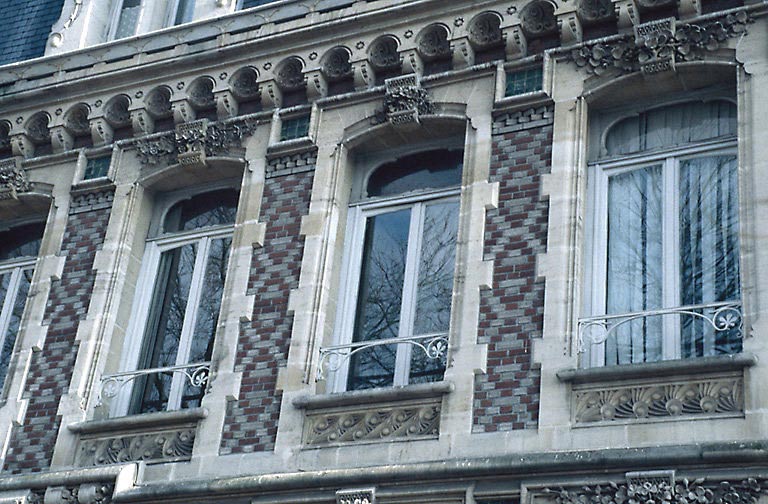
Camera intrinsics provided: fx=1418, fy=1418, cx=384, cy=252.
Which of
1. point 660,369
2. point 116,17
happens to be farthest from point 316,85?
point 660,369

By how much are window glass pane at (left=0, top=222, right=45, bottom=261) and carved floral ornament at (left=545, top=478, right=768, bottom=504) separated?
25.0ft

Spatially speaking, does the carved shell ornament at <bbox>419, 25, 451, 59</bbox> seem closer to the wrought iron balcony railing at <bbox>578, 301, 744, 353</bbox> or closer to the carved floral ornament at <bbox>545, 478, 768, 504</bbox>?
the wrought iron balcony railing at <bbox>578, 301, 744, 353</bbox>

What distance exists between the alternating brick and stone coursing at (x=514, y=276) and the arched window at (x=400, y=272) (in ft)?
2.05

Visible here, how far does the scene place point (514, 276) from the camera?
1225cm

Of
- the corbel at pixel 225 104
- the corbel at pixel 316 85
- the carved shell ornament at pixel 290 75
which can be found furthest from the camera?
the corbel at pixel 225 104

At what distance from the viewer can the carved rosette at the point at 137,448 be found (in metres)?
12.8

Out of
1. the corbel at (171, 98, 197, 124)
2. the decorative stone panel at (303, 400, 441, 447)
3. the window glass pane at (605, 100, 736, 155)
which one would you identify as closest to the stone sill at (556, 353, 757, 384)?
the decorative stone panel at (303, 400, 441, 447)

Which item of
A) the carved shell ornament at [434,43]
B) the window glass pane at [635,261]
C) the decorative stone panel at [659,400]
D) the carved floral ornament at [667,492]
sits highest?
the carved shell ornament at [434,43]

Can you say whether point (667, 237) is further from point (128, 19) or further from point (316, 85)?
point (128, 19)

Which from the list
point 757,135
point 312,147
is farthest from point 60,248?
point 757,135

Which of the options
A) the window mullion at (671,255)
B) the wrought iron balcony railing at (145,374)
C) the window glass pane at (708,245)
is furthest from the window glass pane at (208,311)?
the window glass pane at (708,245)

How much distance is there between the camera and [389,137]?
552 inches

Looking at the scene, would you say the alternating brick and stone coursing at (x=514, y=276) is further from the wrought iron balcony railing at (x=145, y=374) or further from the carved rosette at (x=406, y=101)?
the wrought iron balcony railing at (x=145, y=374)

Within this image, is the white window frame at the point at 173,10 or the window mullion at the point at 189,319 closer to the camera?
the window mullion at the point at 189,319
